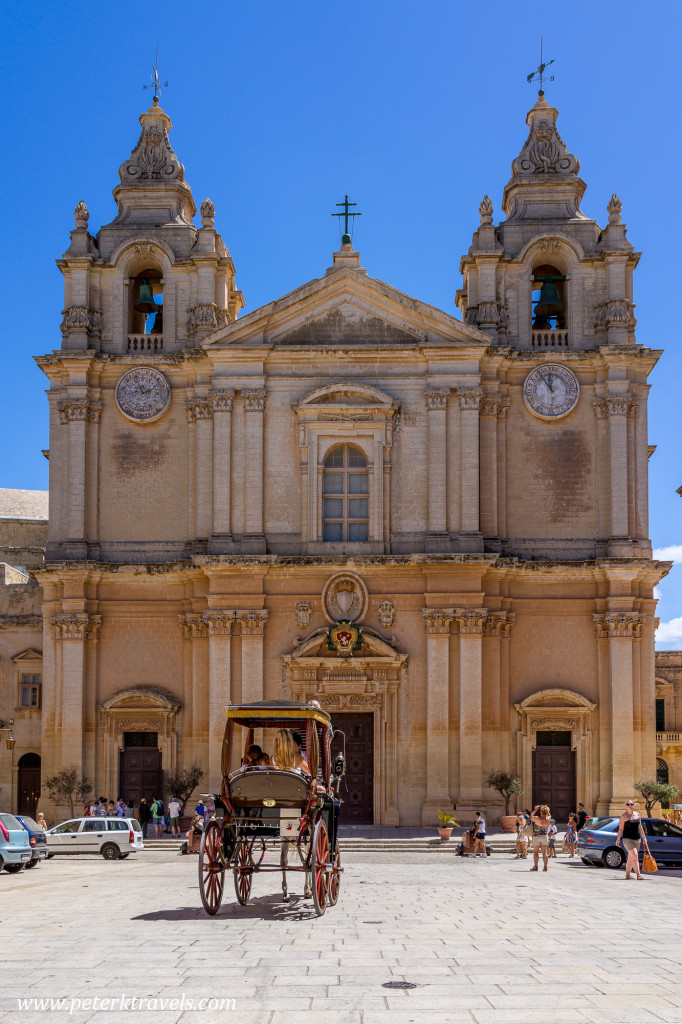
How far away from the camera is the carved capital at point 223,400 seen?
38.2 metres

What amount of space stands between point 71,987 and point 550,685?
27094 mm

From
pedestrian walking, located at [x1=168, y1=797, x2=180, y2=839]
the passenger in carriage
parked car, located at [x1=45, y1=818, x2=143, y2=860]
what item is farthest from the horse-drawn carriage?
pedestrian walking, located at [x1=168, y1=797, x2=180, y2=839]

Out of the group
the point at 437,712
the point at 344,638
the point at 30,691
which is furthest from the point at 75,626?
the point at 437,712

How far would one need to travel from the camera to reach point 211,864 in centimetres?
1712

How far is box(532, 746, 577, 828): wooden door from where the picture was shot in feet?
124

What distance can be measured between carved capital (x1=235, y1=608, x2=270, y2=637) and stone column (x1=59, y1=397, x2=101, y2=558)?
553 cm

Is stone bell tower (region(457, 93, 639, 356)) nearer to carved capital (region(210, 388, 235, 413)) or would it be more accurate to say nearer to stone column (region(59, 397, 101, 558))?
carved capital (region(210, 388, 235, 413))

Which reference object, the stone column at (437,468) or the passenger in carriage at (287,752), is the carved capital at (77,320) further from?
the passenger in carriage at (287,752)

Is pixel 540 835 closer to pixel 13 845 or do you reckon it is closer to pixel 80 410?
pixel 13 845

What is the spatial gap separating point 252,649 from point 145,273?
13.6 m

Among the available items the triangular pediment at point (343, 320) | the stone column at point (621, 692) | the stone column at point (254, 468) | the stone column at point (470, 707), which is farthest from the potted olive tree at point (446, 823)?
the triangular pediment at point (343, 320)

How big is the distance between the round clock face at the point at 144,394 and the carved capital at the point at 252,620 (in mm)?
7303

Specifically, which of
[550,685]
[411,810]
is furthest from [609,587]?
[411,810]

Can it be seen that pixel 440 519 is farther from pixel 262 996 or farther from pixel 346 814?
pixel 262 996
